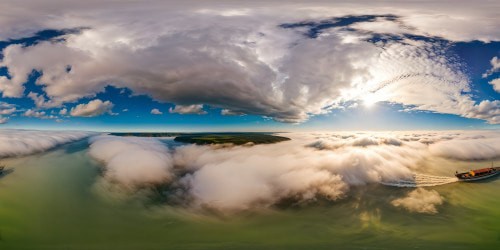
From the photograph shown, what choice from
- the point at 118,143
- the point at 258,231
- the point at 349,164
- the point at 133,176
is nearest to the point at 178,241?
the point at 258,231

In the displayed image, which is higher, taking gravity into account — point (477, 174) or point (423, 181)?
point (477, 174)

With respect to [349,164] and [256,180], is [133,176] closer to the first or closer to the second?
[256,180]

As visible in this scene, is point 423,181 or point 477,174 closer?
point 423,181

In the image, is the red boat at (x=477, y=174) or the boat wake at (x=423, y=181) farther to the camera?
the red boat at (x=477, y=174)

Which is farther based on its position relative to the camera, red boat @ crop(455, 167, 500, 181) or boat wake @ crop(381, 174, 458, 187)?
red boat @ crop(455, 167, 500, 181)
